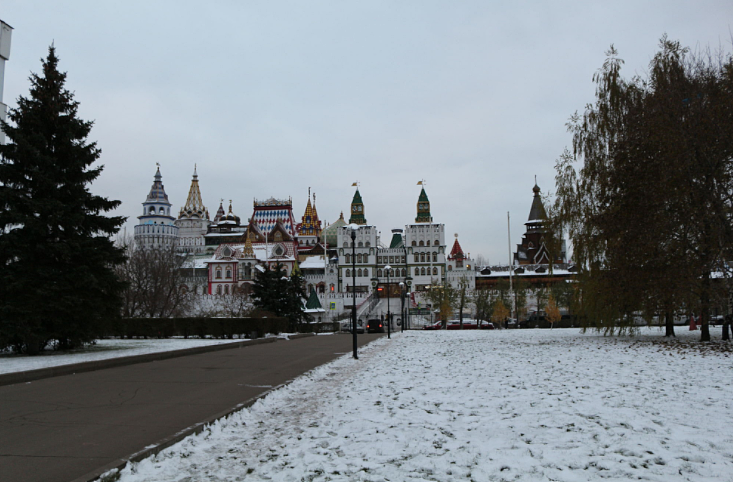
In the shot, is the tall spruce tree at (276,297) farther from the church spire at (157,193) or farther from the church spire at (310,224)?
the church spire at (157,193)

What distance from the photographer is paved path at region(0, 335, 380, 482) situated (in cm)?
580

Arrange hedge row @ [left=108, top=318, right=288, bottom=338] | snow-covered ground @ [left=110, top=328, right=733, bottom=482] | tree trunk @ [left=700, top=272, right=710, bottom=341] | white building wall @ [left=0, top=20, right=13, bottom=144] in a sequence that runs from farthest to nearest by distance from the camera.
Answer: hedge row @ [left=108, top=318, right=288, bottom=338]
white building wall @ [left=0, top=20, right=13, bottom=144]
tree trunk @ [left=700, top=272, right=710, bottom=341]
snow-covered ground @ [left=110, top=328, right=733, bottom=482]

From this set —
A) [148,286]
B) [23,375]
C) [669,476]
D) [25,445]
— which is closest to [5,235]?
[23,375]

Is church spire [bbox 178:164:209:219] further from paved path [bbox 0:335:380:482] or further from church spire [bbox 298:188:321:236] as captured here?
paved path [bbox 0:335:380:482]

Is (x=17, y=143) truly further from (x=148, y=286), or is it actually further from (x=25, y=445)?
(x=148, y=286)

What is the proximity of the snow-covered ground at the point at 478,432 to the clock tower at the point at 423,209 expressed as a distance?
315 feet

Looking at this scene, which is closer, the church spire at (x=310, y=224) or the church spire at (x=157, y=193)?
the church spire at (x=310, y=224)

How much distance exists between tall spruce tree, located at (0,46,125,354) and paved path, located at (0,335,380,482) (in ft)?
14.8

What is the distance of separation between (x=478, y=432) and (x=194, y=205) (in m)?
169

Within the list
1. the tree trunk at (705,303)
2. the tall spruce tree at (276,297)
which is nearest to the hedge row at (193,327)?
the tall spruce tree at (276,297)

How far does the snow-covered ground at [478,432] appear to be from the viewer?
5070mm

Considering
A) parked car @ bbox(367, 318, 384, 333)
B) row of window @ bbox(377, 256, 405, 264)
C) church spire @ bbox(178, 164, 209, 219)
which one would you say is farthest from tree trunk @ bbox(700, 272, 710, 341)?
church spire @ bbox(178, 164, 209, 219)

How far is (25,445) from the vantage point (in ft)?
20.9

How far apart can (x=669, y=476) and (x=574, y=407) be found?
290 cm
